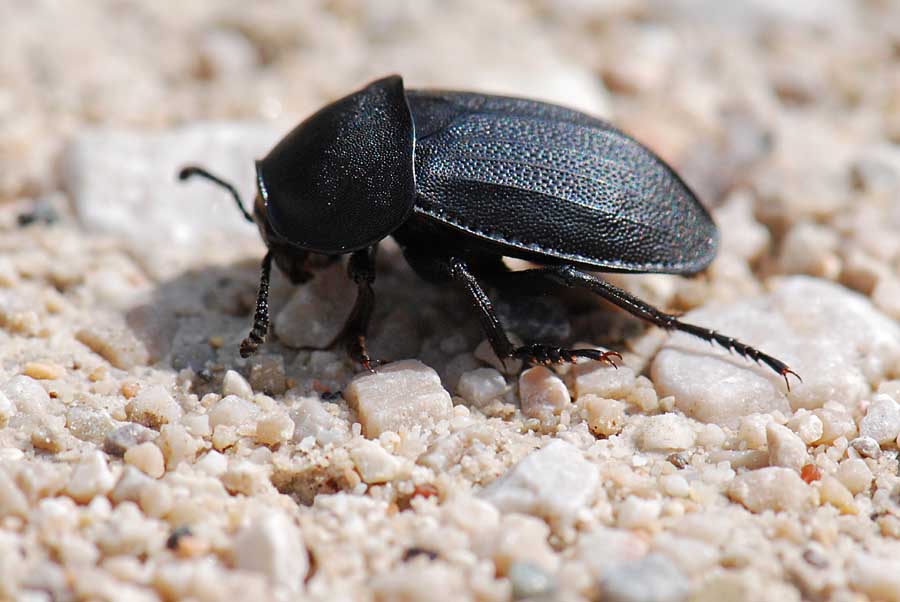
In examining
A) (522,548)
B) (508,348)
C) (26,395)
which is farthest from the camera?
(508,348)

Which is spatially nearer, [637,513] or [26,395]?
[637,513]

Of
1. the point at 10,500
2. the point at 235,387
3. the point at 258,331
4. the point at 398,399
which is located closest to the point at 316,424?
the point at 398,399

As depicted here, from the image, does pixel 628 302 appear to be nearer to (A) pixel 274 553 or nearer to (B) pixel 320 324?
(B) pixel 320 324

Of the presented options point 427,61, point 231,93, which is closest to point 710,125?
point 427,61

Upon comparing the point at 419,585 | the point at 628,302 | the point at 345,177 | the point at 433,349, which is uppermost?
the point at 345,177

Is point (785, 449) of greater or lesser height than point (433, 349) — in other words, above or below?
above

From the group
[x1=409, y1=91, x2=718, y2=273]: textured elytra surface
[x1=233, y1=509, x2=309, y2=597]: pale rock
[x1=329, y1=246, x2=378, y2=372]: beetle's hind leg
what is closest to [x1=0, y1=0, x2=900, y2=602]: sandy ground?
[x1=233, y1=509, x2=309, y2=597]: pale rock

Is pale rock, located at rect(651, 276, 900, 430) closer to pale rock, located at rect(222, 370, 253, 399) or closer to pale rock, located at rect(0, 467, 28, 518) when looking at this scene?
pale rock, located at rect(222, 370, 253, 399)
